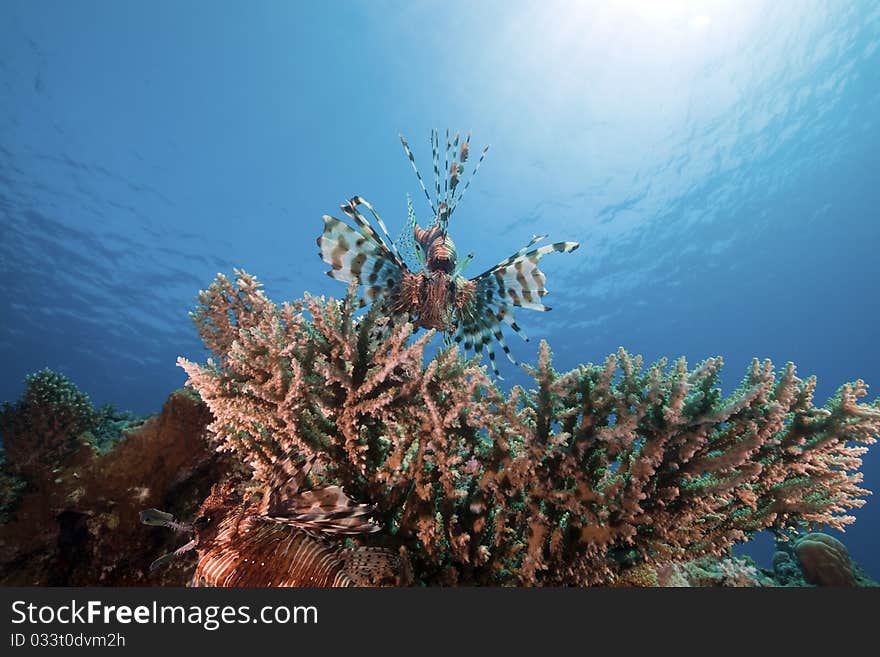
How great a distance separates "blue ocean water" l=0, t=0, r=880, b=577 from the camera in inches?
800

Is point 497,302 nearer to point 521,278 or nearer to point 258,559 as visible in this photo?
point 521,278

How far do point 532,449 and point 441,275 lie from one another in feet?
6.36

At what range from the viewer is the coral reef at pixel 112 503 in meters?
2.61

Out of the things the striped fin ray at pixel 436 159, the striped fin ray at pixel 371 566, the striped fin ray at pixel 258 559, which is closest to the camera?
the striped fin ray at pixel 258 559

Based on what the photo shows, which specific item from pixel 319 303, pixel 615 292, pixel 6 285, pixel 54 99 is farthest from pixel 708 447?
pixel 6 285

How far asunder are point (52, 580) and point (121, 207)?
3415cm

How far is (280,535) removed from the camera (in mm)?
1648

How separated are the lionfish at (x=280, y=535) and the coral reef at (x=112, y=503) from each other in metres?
1.11

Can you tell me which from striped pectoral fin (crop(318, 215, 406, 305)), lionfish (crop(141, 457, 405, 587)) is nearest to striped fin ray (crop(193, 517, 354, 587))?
lionfish (crop(141, 457, 405, 587))

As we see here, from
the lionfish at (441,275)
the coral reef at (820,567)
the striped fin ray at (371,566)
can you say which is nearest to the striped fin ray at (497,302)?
the lionfish at (441,275)

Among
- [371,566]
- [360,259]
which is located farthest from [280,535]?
[360,259]

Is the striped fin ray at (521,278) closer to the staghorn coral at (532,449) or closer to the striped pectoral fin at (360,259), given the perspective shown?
the striped pectoral fin at (360,259)

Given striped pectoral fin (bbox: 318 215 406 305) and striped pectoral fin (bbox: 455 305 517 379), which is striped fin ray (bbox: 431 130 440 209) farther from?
striped pectoral fin (bbox: 455 305 517 379)

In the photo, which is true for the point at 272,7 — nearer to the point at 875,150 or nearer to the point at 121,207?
the point at 121,207
